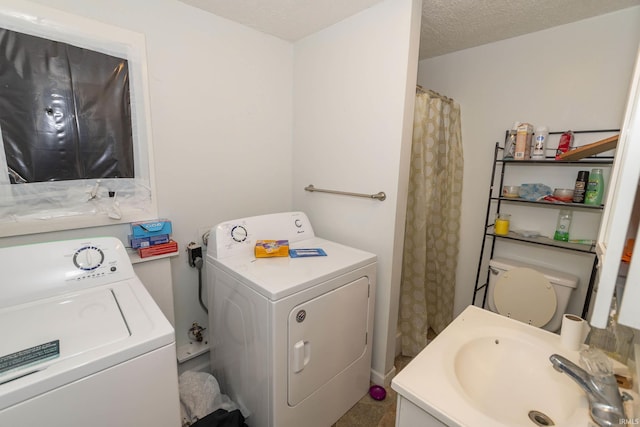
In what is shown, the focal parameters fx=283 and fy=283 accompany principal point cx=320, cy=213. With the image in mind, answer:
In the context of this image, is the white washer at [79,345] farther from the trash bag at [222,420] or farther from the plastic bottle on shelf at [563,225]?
the plastic bottle on shelf at [563,225]

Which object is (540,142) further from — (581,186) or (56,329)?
(56,329)

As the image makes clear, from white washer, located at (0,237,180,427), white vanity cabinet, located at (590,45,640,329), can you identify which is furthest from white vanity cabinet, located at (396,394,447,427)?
white washer, located at (0,237,180,427)

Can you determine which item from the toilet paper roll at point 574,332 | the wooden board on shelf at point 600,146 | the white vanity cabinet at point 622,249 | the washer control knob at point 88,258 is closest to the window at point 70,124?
the washer control knob at point 88,258

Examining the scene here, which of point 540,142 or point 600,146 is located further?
point 540,142

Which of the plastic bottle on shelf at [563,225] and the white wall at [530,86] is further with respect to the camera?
the plastic bottle on shelf at [563,225]

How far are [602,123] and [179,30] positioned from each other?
2.57m

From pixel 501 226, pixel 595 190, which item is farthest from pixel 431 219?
pixel 595 190

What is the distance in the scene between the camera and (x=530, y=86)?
1.97 metres

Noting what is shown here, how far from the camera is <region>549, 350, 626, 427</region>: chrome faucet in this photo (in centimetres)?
66

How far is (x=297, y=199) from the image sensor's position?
2.26 m

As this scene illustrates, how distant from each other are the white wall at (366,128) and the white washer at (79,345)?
1209 mm

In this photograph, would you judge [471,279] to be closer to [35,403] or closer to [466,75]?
[466,75]

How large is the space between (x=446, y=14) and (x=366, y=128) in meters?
0.83

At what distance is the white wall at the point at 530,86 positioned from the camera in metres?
1.69
